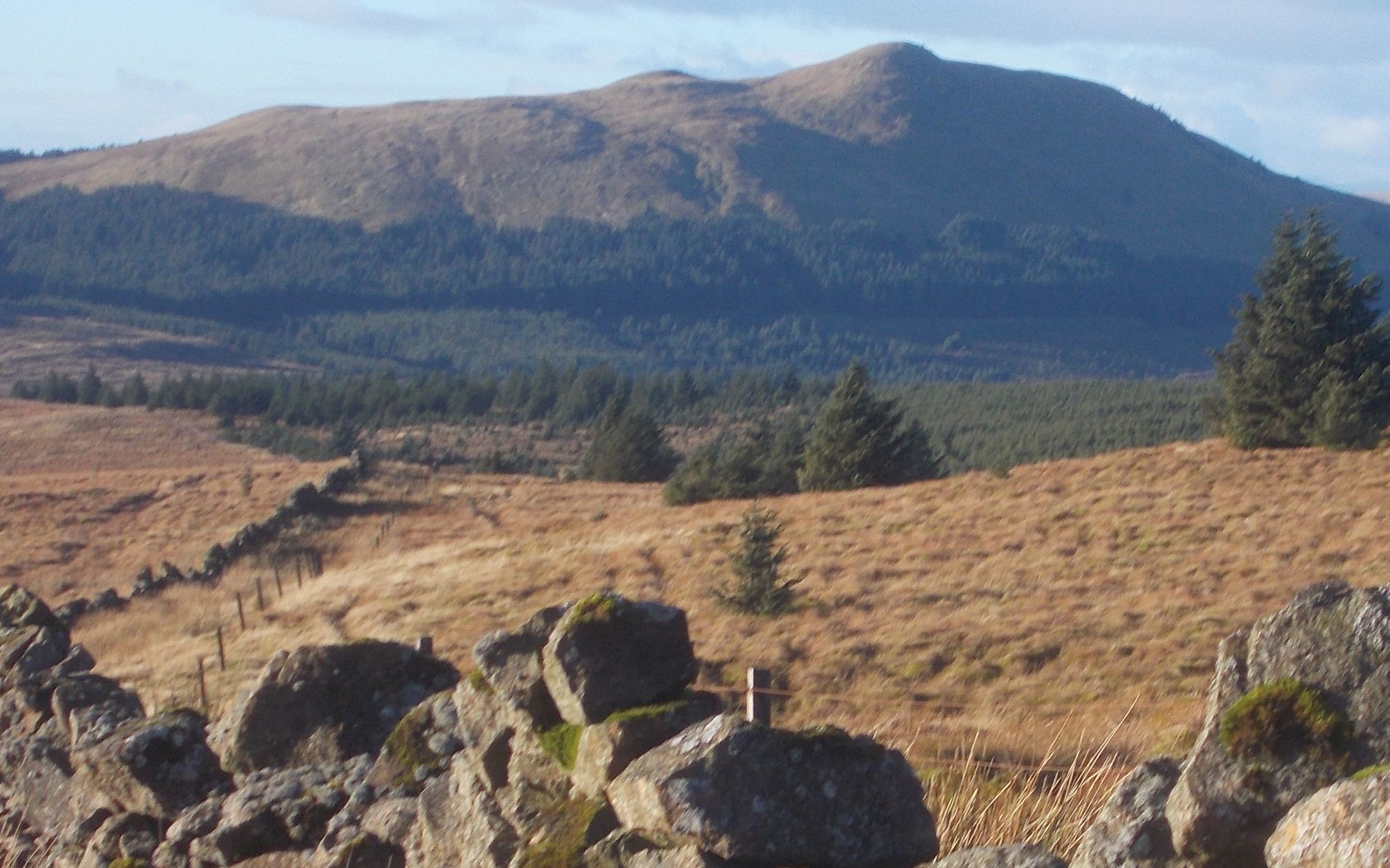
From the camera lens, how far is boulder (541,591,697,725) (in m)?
4.54

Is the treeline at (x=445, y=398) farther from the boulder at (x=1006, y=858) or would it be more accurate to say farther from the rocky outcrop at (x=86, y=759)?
the boulder at (x=1006, y=858)

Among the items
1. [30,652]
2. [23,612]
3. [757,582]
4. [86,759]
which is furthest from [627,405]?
[86,759]

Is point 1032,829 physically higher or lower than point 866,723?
higher

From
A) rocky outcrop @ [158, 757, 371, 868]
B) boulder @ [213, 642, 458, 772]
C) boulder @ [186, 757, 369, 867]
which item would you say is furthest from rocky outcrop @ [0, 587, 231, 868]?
boulder @ [186, 757, 369, 867]

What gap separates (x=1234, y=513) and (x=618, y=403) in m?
43.7

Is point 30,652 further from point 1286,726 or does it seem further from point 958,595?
point 958,595

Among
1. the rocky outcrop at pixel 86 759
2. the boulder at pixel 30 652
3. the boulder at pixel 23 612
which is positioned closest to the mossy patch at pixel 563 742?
the rocky outcrop at pixel 86 759

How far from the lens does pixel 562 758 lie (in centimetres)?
462

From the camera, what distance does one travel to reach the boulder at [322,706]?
6.05 metres

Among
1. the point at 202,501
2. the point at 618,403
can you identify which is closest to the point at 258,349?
the point at 618,403

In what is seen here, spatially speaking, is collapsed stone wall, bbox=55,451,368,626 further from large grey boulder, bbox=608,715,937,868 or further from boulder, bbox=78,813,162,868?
large grey boulder, bbox=608,715,937,868

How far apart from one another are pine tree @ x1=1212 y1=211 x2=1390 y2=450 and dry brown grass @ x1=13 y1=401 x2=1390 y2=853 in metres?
1.08

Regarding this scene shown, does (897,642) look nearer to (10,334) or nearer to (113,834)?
(113,834)

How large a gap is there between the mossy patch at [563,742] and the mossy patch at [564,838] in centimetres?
27
